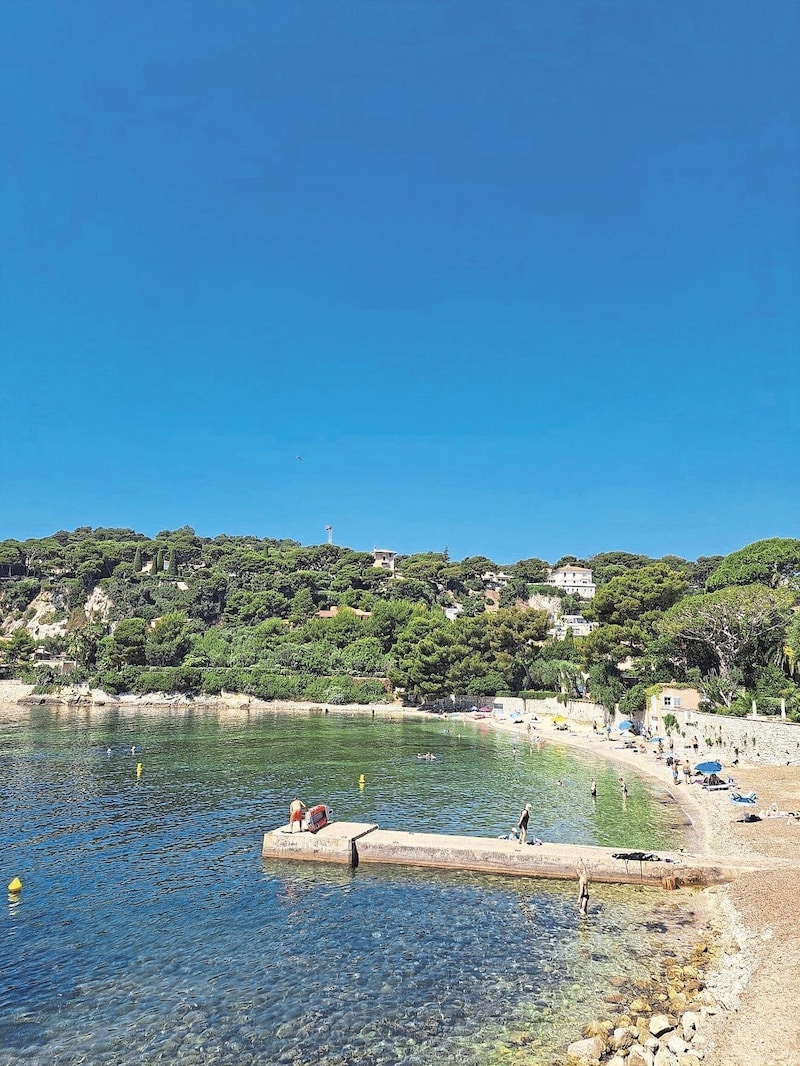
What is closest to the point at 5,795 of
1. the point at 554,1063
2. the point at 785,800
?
the point at 554,1063

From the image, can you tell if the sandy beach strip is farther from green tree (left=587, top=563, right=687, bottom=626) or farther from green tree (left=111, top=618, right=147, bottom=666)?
green tree (left=111, top=618, right=147, bottom=666)

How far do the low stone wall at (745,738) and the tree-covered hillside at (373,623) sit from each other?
253 cm

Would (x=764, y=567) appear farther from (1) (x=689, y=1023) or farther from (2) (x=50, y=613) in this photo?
(2) (x=50, y=613)

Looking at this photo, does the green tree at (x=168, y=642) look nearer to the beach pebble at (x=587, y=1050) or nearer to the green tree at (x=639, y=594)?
the green tree at (x=639, y=594)

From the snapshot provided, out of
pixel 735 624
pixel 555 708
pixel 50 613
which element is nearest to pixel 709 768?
pixel 735 624

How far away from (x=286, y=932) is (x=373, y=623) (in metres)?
81.1

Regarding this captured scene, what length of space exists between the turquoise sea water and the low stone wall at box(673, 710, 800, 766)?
6271mm

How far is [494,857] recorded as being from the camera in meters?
20.7

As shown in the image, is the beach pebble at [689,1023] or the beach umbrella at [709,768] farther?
Answer: the beach umbrella at [709,768]

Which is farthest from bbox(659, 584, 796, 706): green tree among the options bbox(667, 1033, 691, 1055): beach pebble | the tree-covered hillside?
bbox(667, 1033, 691, 1055): beach pebble

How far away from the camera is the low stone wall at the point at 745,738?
33344 mm

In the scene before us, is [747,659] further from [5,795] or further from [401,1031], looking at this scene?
[5,795]

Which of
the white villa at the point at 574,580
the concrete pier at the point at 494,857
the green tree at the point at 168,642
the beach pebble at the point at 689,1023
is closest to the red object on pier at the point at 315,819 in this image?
the concrete pier at the point at 494,857

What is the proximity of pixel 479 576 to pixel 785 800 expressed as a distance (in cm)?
13258
